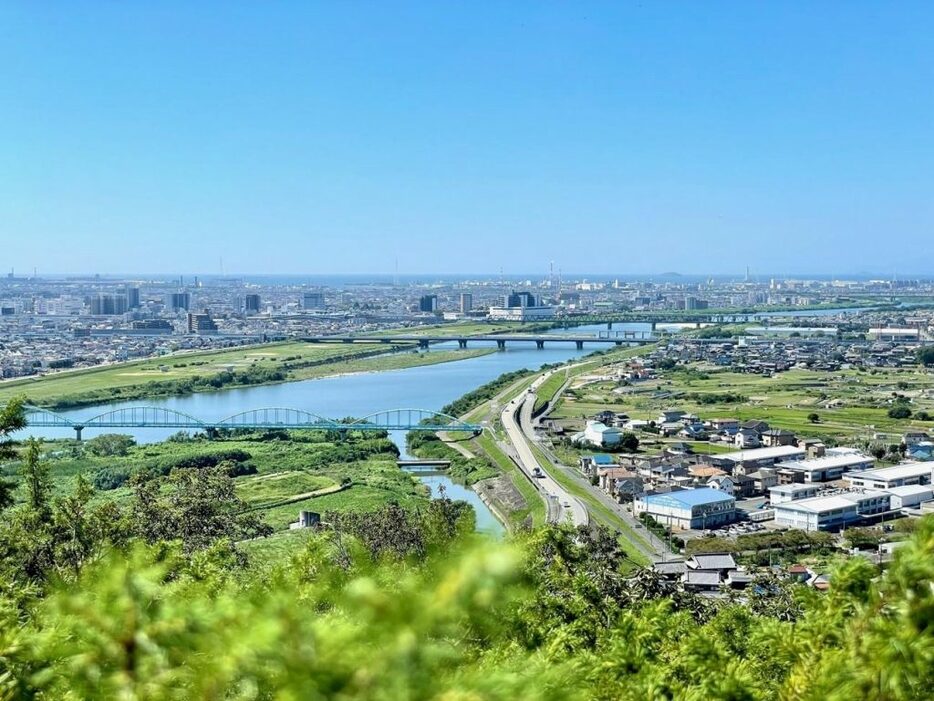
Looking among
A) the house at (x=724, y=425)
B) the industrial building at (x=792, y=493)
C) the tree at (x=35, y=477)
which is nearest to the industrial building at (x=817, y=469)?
the industrial building at (x=792, y=493)

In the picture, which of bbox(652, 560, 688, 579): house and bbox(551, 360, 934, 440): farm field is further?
bbox(551, 360, 934, 440): farm field

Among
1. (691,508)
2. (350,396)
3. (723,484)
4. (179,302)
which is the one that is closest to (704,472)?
(723,484)

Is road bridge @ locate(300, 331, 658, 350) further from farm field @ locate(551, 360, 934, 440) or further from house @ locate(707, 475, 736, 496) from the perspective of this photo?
house @ locate(707, 475, 736, 496)

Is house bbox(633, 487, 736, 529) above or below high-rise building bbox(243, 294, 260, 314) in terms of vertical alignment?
below

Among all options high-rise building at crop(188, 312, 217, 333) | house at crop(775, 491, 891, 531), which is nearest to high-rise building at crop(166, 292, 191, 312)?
high-rise building at crop(188, 312, 217, 333)

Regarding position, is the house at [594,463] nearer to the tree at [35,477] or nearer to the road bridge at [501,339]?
the tree at [35,477]

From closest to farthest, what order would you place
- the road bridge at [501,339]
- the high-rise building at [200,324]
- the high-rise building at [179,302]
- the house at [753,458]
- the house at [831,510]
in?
the house at [831,510] → the house at [753,458] → the road bridge at [501,339] → the high-rise building at [200,324] → the high-rise building at [179,302]
